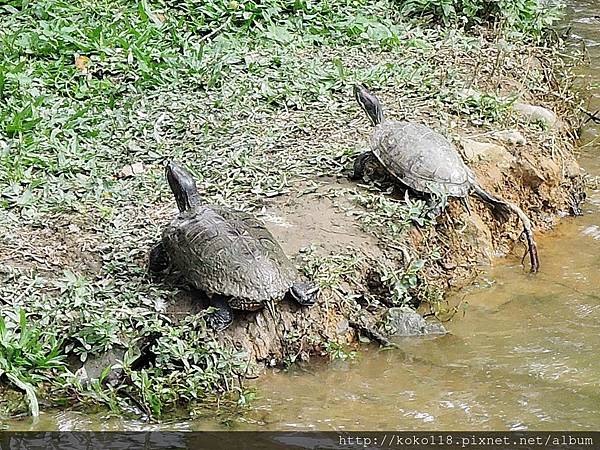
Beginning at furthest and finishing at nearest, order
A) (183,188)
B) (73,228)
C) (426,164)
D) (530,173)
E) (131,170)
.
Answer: (530,173) → (131,170) → (426,164) → (73,228) → (183,188)

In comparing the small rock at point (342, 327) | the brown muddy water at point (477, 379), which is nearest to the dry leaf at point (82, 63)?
the small rock at point (342, 327)

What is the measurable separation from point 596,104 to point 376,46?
1960 mm

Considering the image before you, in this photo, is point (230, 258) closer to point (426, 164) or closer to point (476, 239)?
point (426, 164)

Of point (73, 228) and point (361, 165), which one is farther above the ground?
point (361, 165)

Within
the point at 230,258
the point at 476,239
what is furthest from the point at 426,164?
the point at 230,258

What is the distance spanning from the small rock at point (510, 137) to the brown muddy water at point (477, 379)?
1.09m

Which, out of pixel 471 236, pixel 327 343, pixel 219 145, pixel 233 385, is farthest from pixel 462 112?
pixel 233 385

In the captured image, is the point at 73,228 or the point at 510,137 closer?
the point at 73,228

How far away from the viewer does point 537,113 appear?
6766mm

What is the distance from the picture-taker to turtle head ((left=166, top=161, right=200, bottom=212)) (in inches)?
196

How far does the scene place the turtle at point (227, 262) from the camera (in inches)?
171

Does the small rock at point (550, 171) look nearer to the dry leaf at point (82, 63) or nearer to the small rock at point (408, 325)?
the small rock at point (408, 325)

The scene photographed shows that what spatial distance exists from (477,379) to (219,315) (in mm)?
1259

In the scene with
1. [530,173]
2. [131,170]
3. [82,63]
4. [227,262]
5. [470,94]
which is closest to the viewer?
[227,262]
